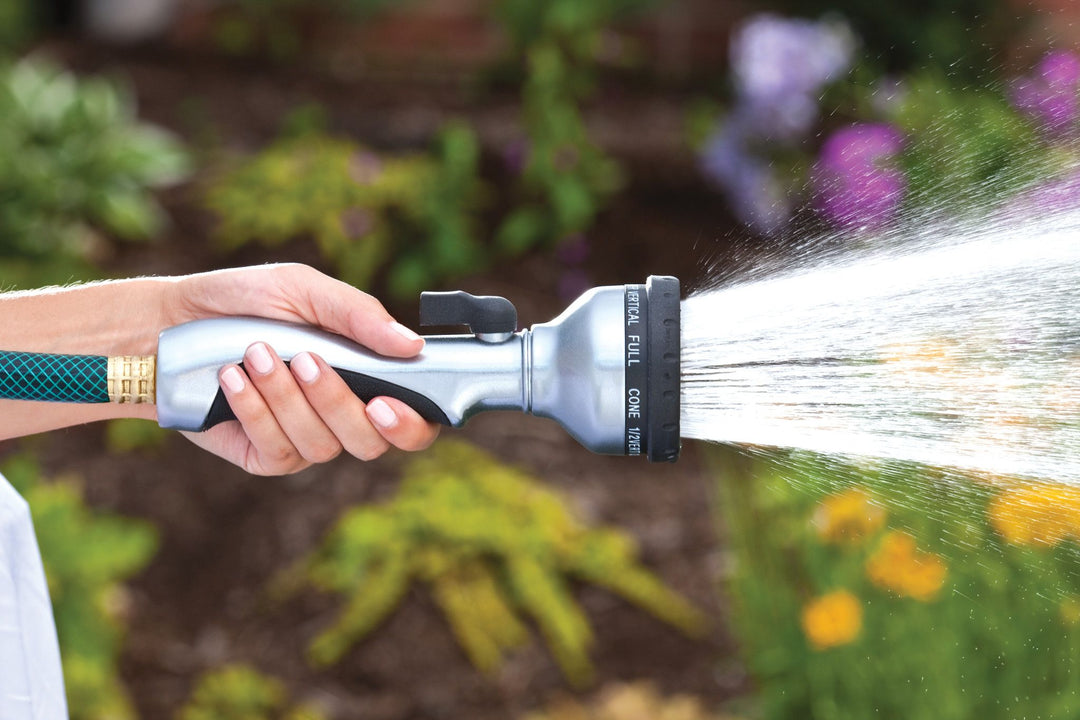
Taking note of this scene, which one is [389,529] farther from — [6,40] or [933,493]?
[6,40]

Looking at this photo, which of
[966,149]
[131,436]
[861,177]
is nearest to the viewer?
[966,149]

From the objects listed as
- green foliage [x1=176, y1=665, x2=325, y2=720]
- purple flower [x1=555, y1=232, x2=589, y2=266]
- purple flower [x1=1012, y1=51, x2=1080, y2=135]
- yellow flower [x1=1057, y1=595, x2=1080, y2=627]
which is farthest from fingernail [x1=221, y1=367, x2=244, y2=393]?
purple flower [x1=555, y1=232, x2=589, y2=266]

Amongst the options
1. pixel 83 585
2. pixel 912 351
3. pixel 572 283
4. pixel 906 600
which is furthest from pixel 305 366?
pixel 572 283

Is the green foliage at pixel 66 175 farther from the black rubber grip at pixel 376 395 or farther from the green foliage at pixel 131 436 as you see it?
the black rubber grip at pixel 376 395

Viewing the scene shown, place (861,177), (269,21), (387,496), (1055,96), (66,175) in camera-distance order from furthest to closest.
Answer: (269,21), (66,175), (387,496), (861,177), (1055,96)

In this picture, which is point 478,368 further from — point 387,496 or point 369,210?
point 369,210

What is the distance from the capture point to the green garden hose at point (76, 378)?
108cm

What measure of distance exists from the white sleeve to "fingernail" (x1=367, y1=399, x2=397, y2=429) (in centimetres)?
40

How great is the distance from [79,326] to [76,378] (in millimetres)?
264

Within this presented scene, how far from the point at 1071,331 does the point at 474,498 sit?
5.81 ft

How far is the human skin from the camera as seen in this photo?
114 centimetres

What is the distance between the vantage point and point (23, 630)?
1206mm

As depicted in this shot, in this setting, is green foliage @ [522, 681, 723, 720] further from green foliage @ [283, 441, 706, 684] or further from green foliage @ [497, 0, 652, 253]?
green foliage @ [497, 0, 652, 253]

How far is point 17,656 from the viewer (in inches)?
46.5
